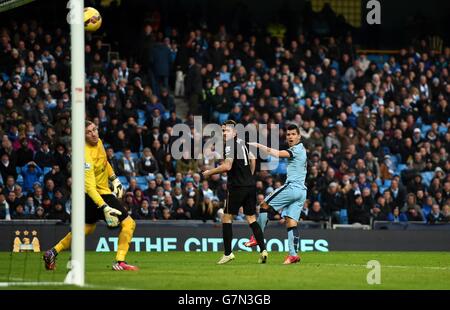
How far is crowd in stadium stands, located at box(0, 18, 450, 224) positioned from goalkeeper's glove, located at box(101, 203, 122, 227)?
8.61 metres

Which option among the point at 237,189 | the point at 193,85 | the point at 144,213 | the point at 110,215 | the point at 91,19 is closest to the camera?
the point at 110,215

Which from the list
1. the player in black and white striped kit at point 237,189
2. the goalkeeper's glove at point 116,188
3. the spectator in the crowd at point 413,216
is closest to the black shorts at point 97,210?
the goalkeeper's glove at point 116,188

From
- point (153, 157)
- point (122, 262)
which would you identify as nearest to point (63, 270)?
point (122, 262)

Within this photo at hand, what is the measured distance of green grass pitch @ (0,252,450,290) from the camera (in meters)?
12.9

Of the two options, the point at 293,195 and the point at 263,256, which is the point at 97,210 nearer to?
the point at 263,256

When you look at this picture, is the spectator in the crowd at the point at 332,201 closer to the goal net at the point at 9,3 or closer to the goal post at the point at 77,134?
the goal net at the point at 9,3

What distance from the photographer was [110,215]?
14.7 m

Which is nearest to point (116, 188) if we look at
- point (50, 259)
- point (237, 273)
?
point (50, 259)

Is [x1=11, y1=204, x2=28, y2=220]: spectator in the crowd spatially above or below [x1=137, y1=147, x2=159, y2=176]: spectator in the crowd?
below

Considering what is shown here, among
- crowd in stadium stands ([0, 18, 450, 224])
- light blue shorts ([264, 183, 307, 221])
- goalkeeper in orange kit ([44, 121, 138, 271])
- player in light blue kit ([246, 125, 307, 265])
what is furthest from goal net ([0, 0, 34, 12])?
crowd in stadium stands ([0, 18, 450, 224])

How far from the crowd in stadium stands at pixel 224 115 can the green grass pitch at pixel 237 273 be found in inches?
195

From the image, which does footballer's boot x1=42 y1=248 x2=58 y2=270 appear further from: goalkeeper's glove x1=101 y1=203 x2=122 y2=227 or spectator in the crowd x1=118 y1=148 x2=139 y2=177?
spectator in the crowd x1=118 y1=148 x2=139 y2=177

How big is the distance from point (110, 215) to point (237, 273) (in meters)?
1.90

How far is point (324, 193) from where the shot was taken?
26.3 metres
